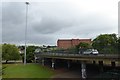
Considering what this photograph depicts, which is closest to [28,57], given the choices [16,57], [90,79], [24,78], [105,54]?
[16,57]

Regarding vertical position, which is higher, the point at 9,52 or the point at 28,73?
the point at 9,52

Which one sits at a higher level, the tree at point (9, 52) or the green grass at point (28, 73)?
the tree at point (9, 52)

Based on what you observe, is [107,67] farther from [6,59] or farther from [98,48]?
[6,59]

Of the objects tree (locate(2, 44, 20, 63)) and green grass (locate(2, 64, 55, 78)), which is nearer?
green grass (locate(2, 64, 55, 78))

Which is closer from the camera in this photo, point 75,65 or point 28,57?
point 75,65

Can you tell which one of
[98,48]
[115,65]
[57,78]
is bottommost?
[57,78]

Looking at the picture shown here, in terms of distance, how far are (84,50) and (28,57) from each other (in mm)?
68873

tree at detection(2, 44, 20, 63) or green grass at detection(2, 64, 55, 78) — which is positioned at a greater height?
tree at detection(2, 44, 20, 63)

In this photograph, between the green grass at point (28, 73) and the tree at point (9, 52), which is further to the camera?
the tree at point (9, 52)

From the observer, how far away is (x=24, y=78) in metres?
53.3

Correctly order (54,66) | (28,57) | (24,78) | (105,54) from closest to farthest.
Answer: (105,54) < (24,78) < (54,66) < (28,57)

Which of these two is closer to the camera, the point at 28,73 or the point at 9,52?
the point at 28,73

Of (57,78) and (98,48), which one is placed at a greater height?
(98,48)

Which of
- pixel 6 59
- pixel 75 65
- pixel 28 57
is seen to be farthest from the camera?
pixel 28 57
